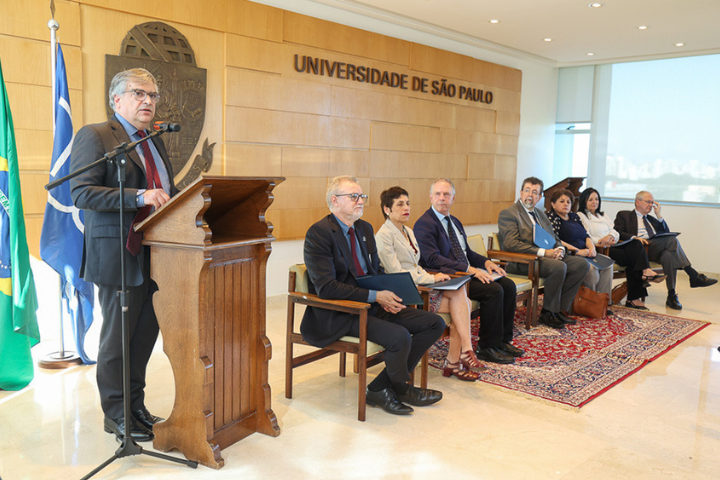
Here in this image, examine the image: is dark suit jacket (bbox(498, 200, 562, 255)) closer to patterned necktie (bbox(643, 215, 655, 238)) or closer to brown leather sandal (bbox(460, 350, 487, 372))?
brown leather sandal (bbox(460, 350, 487, 372))

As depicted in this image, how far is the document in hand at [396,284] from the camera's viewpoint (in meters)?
3.56

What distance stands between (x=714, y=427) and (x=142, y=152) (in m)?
3.43

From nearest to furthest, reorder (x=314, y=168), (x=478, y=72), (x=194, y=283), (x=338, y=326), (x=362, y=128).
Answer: (x=194, y=283) < (x=338, y=326) < (x=314, y=168) < (x=362, y=128) < (x=478, y=72)

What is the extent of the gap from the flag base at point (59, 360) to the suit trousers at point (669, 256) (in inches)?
229

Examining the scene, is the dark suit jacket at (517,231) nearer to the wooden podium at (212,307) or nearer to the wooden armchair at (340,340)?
the wooden armchair at (340,340)

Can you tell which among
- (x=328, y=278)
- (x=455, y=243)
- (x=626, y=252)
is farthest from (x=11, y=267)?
(x=626, y=252)

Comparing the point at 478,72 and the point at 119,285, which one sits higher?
the point at 478,72

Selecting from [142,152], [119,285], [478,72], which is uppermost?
[478,72]

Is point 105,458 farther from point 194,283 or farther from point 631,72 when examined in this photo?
point 631,72

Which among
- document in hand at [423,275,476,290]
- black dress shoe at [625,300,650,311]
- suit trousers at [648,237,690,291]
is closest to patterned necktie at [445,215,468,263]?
document in hand at [423,275,476,290]

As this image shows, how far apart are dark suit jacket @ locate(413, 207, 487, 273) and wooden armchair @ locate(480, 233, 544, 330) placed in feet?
2.10

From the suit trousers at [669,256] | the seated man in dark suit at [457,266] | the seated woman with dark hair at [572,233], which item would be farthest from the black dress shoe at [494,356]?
the suit trousers at [669,256]

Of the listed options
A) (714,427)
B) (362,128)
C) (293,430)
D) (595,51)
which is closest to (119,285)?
(293,430)

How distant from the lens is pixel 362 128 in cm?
696
